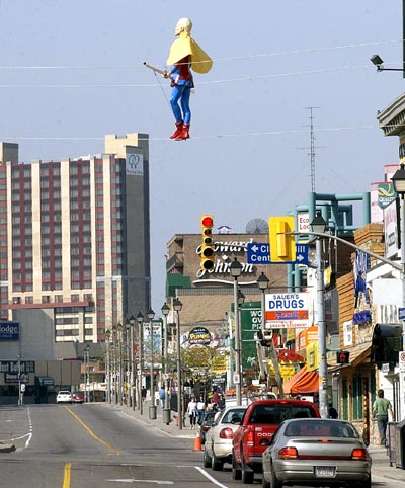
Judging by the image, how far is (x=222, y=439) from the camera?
3859cm

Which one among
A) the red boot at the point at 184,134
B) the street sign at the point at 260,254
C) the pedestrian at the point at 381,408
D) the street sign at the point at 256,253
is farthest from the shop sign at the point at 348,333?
the red boot at the point at 184,134

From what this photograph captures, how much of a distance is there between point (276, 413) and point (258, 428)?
2.49 ft

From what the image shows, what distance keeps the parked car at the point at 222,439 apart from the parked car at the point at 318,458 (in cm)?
1000

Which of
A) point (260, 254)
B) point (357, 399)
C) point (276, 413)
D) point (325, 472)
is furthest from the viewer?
point (357, 399)

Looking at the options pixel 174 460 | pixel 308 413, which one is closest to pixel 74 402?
pixel 174 460

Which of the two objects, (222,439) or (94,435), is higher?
(222,439)

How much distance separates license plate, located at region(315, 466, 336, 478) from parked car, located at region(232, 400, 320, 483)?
17.4 ft

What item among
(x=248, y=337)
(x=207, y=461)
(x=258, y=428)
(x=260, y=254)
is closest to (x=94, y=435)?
(x=260, y=254)

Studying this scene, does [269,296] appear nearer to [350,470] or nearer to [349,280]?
[349,280]

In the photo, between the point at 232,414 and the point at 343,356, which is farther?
the point at 343,356

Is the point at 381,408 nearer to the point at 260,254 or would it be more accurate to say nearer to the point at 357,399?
the point at 260,254

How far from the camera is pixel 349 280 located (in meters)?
59.2

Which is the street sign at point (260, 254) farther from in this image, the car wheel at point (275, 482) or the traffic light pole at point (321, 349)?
the car wheel at point (275, 482)

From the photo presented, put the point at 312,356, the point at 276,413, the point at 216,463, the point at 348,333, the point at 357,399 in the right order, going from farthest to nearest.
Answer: the point at 312,356 → the point at 357,399 → the point at 348,333 → the point at 216,463 → the point at 276,413
